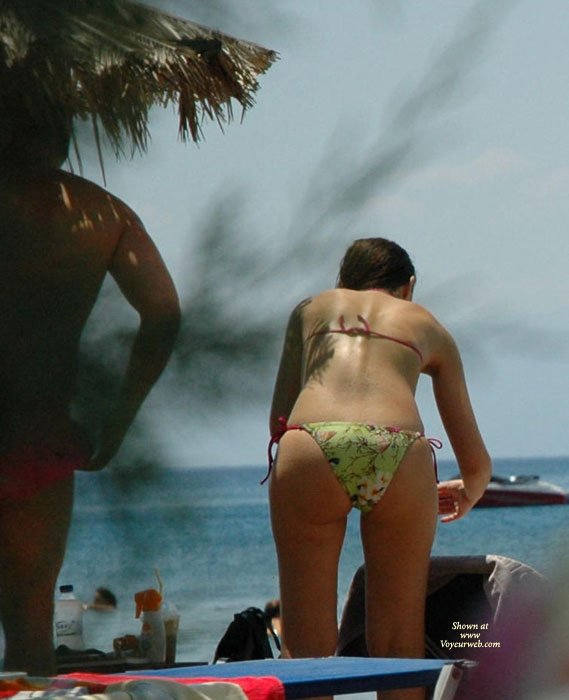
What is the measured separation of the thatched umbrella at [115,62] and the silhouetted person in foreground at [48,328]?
37mm

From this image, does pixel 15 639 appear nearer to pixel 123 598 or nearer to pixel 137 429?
pixel 123 598

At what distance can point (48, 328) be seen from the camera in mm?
1333

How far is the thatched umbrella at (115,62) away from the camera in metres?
1.38

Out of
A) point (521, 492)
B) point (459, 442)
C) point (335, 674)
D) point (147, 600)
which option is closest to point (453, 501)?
→ point (459, 442)

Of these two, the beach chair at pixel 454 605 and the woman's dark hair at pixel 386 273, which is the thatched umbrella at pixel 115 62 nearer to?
the woman's dark hair at pixel 386 273

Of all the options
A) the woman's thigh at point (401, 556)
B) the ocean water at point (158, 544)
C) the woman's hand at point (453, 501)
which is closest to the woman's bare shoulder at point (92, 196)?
the ocean water at point (158, 544)

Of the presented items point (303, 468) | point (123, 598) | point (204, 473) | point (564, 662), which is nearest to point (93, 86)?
point (204, 473)

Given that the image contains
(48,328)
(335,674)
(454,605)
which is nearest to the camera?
(48,328)

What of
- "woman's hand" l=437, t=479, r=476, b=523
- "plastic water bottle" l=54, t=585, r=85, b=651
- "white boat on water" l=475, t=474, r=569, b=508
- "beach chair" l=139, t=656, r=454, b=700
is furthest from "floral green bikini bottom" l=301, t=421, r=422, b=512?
"white boat on water" l=475, t=474, r=569, b=508

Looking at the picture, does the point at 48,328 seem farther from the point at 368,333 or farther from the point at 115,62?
the point at 368,333

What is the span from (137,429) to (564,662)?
2.81 ft

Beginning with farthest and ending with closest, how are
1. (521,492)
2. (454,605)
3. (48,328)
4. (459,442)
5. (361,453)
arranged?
(521,492) → (454,605) → (459,442) → (361,453) → (48,328)

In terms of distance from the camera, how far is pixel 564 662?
59 cm

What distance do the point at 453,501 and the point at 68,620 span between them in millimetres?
2254
